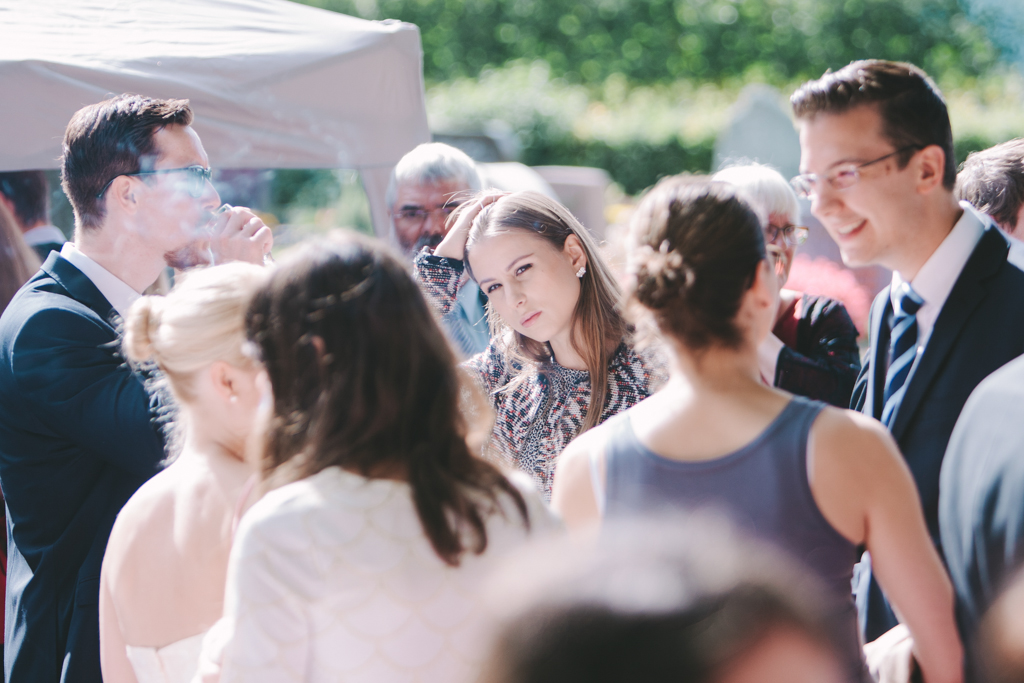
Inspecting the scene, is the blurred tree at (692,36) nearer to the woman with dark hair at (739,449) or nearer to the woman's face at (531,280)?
the woman's face at (531,280)

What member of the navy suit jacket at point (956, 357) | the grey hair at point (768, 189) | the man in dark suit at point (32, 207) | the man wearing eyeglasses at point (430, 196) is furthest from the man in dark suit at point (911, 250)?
the man in dark suit at point (32, 207)

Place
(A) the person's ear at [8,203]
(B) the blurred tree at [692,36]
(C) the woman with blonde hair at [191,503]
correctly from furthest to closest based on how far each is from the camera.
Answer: (B) the blurred tree at [692,36]
(A) the person's ear at [8,203]
(C) the woman with blonde hair at [191,503]

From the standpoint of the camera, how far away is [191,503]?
155 cm

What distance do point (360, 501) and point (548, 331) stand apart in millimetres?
1231

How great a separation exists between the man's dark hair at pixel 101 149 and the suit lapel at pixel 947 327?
2.07m

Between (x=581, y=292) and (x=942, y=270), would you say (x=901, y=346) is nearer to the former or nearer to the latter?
(x=942, y=270)

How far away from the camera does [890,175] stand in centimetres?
183

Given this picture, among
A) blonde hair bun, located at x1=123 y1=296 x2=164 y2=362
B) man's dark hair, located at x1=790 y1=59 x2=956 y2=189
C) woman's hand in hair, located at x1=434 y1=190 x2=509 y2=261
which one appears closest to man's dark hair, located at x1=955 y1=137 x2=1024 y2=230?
man's dark hair, located at x1=790 y1=59 x2=956 y2=189

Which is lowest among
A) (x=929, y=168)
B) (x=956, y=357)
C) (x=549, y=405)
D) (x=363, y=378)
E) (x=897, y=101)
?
(x=549, y=405)

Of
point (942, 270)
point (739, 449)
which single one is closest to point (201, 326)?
point (739, 449)

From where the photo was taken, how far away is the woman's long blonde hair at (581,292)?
2.32 m

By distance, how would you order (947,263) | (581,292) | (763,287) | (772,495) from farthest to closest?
(581,292)
(947,263)
(763,287)
(772,495)

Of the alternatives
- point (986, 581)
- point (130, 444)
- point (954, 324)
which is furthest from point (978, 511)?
point (130, 444)

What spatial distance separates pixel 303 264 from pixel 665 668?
0.86 m
